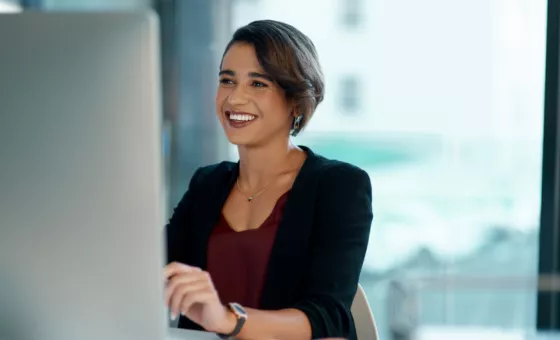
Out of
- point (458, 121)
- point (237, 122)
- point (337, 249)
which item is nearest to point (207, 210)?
point (237, 122)

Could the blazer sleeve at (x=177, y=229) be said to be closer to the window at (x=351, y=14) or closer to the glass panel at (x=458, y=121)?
the glass panel at (x=458, y=121)

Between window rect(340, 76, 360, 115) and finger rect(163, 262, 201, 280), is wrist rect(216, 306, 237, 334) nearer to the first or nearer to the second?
finger rect(163, 262, 201, 280)

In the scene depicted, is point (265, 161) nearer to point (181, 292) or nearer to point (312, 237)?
point (312, 237)

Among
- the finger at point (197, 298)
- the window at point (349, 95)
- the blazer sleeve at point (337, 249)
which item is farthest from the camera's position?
the window at point (349, 95)

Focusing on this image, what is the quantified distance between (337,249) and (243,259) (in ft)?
0.76

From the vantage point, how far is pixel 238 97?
1.49m

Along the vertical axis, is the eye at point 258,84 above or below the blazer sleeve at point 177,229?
above

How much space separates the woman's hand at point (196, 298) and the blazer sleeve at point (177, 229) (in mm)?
526

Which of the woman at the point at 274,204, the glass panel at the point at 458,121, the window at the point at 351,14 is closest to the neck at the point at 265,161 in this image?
the woman at the point at 274,204

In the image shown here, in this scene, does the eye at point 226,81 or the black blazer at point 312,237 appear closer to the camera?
the black blazer at point 312,237

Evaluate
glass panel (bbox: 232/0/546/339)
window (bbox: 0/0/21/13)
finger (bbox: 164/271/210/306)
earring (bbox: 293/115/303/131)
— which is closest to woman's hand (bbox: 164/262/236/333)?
finger (bbox: 164/271/210/306)

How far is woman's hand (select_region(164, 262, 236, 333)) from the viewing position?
1.05m

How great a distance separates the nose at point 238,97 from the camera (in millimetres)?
1488

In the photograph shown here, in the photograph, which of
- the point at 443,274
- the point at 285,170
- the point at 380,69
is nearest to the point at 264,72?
the point at 285,170
